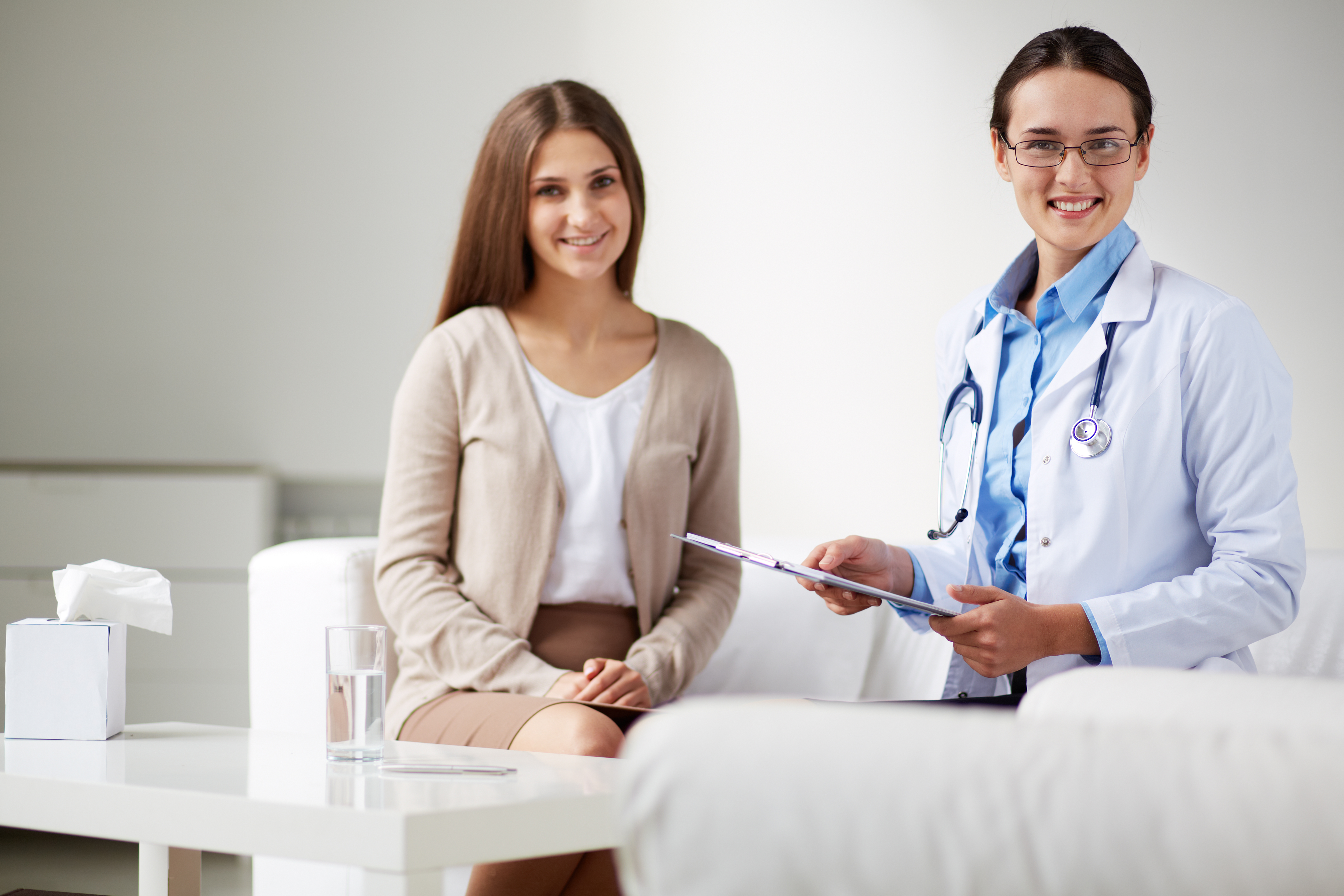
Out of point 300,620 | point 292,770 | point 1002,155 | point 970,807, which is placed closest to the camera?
point 970,807

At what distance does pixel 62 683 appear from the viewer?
5.00ft

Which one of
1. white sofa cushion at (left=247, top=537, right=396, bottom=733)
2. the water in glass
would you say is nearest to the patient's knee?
the water in glass

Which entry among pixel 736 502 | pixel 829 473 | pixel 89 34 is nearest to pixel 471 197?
Result: pixel 736 502

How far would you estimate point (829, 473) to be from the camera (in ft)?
10.6

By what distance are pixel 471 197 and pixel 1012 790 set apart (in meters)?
1.66

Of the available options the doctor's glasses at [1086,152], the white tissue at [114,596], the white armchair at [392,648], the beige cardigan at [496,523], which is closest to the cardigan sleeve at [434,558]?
the beige cardigan at [496,523]

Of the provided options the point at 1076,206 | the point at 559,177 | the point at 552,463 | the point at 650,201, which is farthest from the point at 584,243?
the point at 650,201

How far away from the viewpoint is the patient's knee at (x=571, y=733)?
1.58 m

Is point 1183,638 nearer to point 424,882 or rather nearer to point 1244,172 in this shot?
point 424,882

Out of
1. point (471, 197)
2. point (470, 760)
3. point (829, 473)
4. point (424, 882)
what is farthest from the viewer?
point (829, 473)

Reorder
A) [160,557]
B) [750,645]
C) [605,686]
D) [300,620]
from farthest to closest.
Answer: [160,557] < [750,645] < [300,620] < [605,686]

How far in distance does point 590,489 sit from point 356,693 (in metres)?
0.67

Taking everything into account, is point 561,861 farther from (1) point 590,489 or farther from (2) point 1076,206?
(2) point 1076,206

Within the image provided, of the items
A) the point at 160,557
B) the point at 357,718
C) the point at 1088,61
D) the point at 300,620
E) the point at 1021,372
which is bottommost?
the point at 160,557
